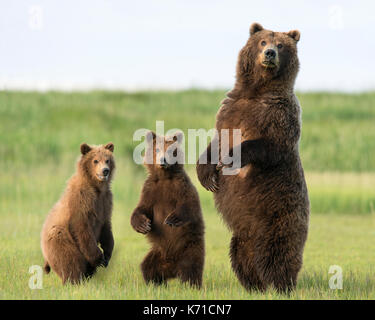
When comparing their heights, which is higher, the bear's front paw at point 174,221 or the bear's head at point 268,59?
the bear's head at point 268,59

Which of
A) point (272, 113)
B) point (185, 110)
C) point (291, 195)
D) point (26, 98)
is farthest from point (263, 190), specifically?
point (26, 98)

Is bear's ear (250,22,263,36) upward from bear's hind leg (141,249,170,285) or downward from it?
upward

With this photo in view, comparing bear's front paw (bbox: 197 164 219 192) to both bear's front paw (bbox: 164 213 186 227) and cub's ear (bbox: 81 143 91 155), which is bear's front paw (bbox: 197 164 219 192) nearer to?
bear's front paw (bbox: 164 213 186 227)

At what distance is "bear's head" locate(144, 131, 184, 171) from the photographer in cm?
609

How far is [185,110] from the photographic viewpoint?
18.7m

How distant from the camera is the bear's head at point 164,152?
6086 mm

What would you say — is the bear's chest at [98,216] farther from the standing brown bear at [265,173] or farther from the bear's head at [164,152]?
the standing brown bear at [265,173]

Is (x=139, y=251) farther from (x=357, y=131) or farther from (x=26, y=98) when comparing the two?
(x=26, y=98)

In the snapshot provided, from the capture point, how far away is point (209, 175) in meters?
5.79

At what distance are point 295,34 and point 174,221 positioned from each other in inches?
82.8

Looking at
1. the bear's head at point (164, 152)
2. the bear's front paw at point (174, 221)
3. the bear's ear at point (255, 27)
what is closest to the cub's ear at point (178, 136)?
the bear's head at point (164, 152)

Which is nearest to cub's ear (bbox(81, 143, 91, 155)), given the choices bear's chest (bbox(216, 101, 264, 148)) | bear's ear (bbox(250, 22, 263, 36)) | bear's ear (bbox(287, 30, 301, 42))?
bear's chest (bbox(216, 101, 264, 148))

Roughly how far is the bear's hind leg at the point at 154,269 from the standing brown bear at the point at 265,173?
0.77 m

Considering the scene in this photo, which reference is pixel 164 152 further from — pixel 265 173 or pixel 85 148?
pixel 265 173
